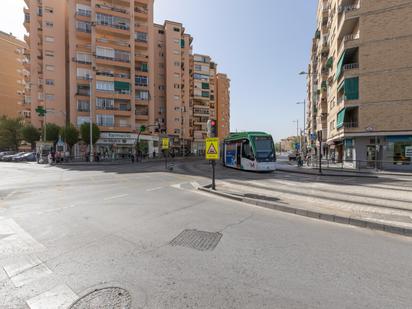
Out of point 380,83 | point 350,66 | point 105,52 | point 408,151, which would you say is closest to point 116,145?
point 105,52

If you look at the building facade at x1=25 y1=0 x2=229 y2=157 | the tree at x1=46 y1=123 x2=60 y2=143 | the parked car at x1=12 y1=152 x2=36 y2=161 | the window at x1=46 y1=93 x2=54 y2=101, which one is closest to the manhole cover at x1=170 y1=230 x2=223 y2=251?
the building facade at x1=25 y1=0 x2=229 y2=157

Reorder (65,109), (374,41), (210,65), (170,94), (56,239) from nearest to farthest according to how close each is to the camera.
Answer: (56,239) < (374,41) < (65,109) < (170,94) < (210,65)

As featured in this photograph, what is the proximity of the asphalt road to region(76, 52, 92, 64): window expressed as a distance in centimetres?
4225

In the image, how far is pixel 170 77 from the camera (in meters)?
54.3

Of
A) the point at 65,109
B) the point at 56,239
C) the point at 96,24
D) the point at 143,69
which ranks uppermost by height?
the point at 96,24

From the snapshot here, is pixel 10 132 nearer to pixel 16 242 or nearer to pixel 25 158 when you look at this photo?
pixel 25 158

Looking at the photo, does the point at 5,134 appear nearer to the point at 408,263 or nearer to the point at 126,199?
the point at 126,199

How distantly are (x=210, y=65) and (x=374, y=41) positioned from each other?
56923mm

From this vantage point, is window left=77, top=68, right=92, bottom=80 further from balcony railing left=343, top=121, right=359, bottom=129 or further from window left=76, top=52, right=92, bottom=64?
balcony railing left=343, top=121, right=359, bottom=129

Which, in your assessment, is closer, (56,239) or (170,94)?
(56,239)

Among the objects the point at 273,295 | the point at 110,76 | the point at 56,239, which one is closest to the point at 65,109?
the point at 110,76

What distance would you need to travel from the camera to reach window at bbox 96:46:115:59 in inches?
1582

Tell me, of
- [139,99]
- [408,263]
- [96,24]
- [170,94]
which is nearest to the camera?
[408,263]

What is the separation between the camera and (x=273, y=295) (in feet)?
9.07
